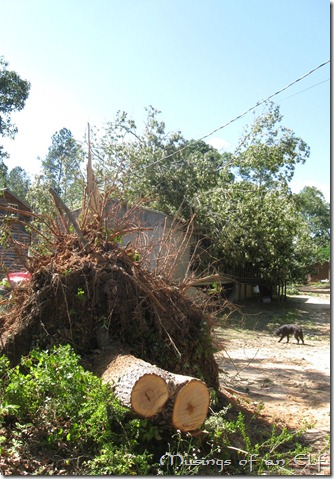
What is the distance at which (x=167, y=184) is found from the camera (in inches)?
757

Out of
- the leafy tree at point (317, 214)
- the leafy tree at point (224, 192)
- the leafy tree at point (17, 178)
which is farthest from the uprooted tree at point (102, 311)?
the leafy tree at point (317, 214)

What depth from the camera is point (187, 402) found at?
4469 millimetres

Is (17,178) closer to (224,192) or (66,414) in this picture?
(224,192)

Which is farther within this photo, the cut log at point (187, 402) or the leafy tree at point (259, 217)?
the leafy tree at point (259, 217)

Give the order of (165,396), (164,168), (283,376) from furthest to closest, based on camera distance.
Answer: (164,168) < (283,376) < (165,396)

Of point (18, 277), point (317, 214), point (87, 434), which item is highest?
point (317, 214)

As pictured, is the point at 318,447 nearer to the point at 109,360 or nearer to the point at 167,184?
the point at 109,360

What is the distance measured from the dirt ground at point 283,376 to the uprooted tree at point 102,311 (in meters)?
0.80

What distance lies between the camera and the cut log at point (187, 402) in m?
4.43

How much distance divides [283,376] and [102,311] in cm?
454

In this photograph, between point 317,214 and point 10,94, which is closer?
point 10,94

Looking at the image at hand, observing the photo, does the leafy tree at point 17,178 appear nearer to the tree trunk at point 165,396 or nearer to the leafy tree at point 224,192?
the leafy tree at point 224,192

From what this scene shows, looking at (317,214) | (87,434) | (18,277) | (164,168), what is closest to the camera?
(87,434)

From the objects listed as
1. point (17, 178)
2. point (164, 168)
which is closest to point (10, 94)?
point (164, 168)
